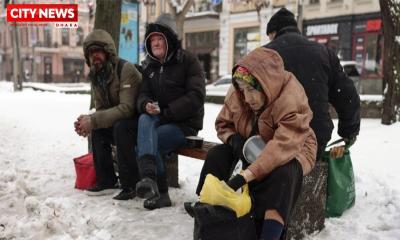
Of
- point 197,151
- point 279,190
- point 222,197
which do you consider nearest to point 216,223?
point 222,197

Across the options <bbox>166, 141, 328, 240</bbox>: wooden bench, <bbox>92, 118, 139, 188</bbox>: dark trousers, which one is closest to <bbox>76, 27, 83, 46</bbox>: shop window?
<bbox>92, 118, 139, 188</bbox>: dark trousers

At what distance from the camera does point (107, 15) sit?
6.15 metres

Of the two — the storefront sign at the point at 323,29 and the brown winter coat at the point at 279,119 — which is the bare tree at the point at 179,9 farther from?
the brown winter coat at the point at 279,119

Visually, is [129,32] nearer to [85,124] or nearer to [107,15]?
[107,15]

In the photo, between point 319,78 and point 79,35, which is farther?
point 79,35

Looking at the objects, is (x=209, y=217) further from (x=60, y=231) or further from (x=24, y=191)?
(x=24, y=191)


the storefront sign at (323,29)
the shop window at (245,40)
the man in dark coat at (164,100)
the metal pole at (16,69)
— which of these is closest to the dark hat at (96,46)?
the man in dark coat at (164,100)

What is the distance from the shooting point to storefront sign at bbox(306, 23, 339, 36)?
2320cm

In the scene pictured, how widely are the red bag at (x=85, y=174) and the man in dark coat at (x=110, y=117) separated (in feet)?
0.39

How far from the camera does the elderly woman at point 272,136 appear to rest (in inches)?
103

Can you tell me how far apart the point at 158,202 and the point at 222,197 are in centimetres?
141

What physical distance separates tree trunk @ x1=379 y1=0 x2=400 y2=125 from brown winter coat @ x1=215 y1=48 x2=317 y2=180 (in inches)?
205

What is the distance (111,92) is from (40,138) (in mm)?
3222

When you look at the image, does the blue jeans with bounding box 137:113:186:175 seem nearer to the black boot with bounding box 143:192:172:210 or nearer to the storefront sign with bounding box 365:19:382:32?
the black boot with bounding box 143:192:172:210
